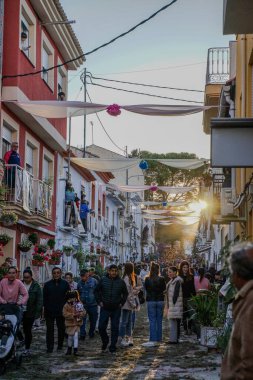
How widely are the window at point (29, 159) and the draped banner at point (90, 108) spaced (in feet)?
24.2

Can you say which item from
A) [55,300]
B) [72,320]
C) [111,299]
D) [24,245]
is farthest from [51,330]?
[24,245]

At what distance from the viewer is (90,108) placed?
14.3 m

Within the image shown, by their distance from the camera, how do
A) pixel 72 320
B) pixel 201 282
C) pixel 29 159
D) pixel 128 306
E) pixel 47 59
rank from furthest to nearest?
pixel 47 59, pixel 29 159, pixel 201 282, pixel 128 306, pixel 72 320

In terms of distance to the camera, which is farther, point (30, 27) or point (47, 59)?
point (47, 59)

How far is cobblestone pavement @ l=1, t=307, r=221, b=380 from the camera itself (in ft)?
33.9

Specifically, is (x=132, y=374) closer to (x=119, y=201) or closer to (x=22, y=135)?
(x=22, y=135)

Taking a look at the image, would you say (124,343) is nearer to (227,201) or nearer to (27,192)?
(227,201)

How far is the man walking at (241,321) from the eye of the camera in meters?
3.85

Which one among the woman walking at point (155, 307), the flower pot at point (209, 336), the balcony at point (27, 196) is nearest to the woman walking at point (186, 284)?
the woman walking at point (155, 307)

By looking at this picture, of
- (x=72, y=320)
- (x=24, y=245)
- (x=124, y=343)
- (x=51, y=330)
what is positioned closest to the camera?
(x=72, y=320)

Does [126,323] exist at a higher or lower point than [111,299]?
lower

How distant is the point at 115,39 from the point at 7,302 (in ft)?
16.3

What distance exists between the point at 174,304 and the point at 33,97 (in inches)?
348

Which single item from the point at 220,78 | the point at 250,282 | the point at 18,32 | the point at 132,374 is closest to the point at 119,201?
the point at 220,78
